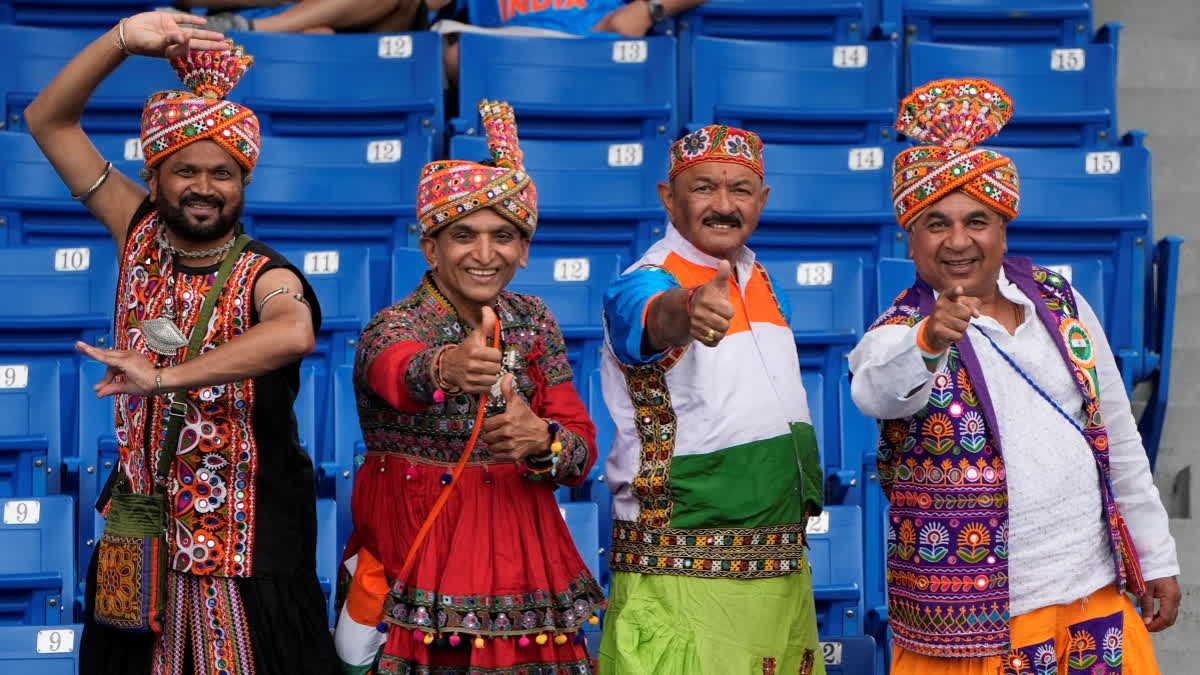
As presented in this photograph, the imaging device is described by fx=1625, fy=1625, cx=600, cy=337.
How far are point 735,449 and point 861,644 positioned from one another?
2.95 ft

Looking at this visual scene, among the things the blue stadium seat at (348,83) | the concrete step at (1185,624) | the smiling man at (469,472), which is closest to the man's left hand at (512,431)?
the smiling man at (469,472)

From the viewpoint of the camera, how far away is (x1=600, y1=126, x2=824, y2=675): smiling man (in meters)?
3.08

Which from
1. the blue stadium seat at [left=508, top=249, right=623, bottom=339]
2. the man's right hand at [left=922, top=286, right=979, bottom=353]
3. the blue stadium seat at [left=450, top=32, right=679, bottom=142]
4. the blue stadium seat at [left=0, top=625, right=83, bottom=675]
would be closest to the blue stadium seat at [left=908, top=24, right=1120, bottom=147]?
the blue stadium seat at [left=450, top=32, right=679, bottom=142]

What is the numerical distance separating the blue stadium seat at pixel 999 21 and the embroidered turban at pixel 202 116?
320 cm

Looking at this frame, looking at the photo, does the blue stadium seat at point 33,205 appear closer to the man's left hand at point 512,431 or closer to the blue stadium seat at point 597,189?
the blue stadium seat at point 597,189

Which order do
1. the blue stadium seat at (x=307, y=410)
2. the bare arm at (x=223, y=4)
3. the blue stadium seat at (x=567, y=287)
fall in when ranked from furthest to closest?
the bare arm at (x=223, y=4) < the blue stadium seat at (x=567, y=287) < the blue stadium seat at (x=307, y=410)

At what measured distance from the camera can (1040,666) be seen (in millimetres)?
3078

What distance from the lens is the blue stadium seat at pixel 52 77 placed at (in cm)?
522

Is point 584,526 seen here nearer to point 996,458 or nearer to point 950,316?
point 996,458

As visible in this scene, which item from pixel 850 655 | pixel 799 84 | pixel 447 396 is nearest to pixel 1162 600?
pixel 850 655

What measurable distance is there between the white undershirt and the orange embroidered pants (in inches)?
1.6

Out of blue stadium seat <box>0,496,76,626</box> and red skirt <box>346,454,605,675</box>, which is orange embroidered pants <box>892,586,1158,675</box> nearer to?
red skirt <box>346,454,605,675</box>

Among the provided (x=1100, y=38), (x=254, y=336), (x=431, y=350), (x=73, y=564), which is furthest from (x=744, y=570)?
(x=1100, y=38)

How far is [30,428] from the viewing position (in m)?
4.25
